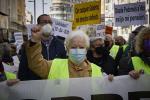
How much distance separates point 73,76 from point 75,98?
21 centimetres

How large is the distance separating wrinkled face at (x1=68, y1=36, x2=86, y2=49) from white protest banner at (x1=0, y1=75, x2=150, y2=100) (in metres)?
0.31

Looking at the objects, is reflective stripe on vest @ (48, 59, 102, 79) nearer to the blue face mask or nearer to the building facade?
the blue face mask

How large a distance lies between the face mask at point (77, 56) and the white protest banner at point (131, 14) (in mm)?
7545

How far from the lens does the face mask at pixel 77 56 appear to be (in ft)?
17.0

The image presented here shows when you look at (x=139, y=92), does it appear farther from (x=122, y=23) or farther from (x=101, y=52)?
(x=122, y=23)

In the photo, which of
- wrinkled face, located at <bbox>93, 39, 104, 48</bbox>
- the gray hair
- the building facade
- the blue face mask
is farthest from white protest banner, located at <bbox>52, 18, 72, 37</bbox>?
the building facade

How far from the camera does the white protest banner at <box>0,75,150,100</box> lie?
529 cm

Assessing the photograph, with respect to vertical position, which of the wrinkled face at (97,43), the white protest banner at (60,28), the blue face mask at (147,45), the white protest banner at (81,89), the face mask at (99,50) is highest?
the white protest banner at (60,28)

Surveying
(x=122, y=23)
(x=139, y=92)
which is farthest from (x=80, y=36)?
(x=122, y=23)

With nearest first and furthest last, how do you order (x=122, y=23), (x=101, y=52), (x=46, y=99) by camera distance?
(x=46, y=99), (x=101, y=52), (x=122, y=23)

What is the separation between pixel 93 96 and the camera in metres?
5.33

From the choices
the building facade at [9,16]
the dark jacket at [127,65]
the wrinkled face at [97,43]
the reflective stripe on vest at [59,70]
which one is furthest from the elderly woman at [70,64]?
the building facade at [9,16]

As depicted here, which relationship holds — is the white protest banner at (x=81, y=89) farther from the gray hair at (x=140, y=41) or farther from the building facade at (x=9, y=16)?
the building facade at (x=9, y=16)

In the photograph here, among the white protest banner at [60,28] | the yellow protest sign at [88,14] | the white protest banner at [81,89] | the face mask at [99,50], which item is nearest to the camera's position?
the white protest banner at [81,89]
